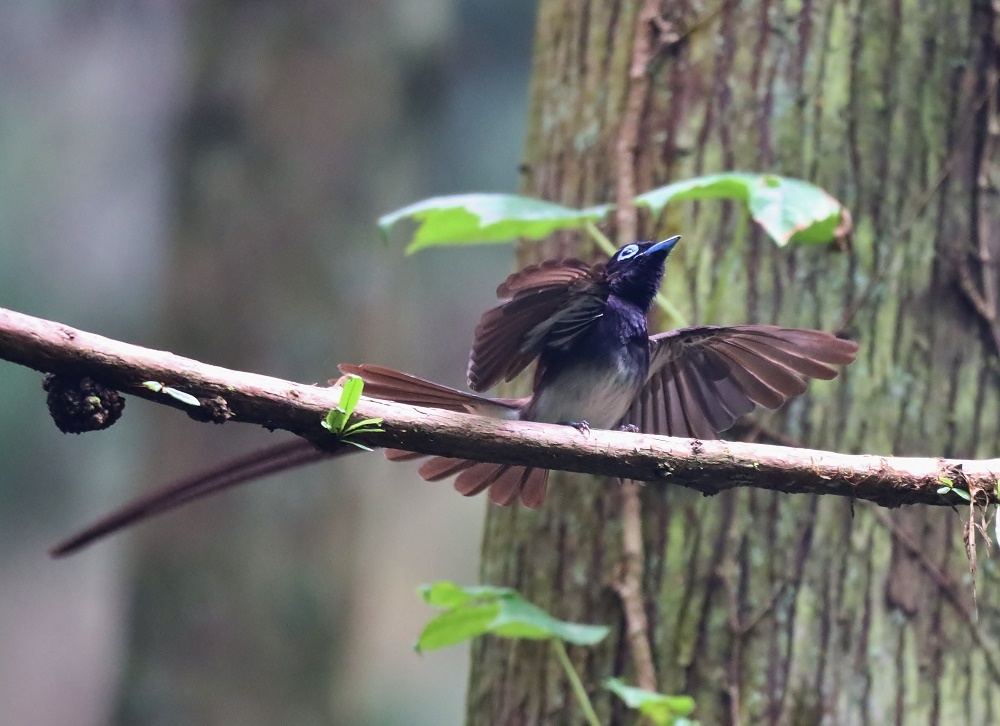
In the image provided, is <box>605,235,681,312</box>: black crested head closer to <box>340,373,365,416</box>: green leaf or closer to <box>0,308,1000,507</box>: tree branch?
<box>0,308,1000,507</box>: tree branch

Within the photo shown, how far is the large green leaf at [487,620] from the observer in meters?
1.92

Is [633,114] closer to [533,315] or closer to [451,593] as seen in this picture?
[533,315]

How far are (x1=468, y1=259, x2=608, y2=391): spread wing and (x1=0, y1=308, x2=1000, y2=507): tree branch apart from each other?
23 cm

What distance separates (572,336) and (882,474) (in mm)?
628

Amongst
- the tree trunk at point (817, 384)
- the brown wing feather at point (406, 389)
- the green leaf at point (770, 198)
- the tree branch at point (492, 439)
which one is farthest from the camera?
the tree trunk at point (817, 384)

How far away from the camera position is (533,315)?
1.54 metres

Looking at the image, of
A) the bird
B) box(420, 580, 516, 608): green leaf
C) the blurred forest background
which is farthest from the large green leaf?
the blurred forest background

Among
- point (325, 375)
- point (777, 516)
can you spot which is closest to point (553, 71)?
point (777, 516)

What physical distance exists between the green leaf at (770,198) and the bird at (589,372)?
12 cm

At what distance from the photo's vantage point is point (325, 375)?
14.4 ft

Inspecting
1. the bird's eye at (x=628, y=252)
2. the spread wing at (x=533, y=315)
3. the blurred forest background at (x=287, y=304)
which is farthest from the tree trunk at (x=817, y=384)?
the blurred forest background at (x=287, y=304)

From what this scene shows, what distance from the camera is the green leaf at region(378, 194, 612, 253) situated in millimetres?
1949

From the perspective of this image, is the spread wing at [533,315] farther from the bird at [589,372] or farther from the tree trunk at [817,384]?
the tree trunk at [817,384]

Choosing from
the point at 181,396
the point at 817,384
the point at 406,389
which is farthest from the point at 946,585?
the point at 181,396
